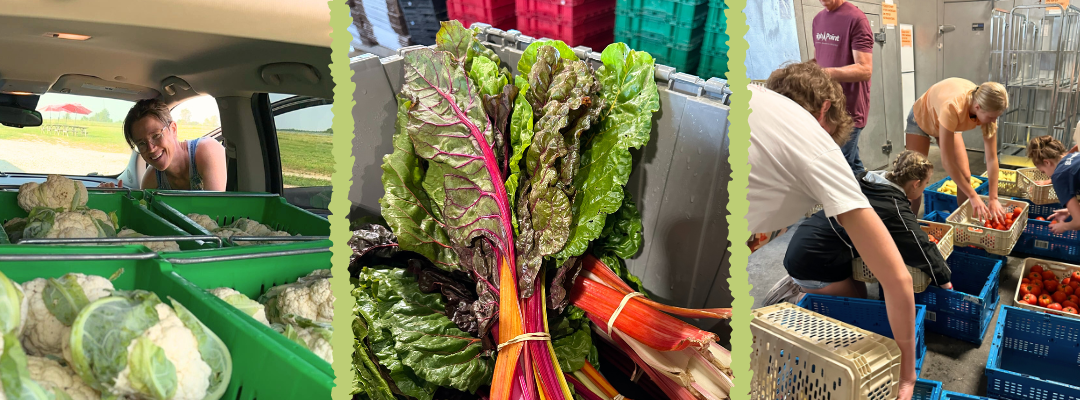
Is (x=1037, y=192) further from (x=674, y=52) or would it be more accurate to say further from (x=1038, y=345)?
(x=674, y=52)

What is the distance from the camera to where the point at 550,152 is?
1.14 m

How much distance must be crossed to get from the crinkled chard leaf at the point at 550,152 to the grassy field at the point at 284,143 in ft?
1.40

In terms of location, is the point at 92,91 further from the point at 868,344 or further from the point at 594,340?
the point at 868,344

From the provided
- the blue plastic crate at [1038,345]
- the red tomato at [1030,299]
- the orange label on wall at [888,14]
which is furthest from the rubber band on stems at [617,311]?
the orange label on wall at [888,14]

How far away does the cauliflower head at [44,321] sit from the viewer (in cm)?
62

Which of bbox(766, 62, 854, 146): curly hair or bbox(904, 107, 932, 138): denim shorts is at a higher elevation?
bbox(766, 62, 854, 146): curly hair

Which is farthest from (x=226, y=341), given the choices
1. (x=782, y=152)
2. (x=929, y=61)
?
(x=929, y=61)

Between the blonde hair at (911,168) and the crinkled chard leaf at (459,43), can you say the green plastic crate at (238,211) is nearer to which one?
the crinkled chard leaf at (459,43)

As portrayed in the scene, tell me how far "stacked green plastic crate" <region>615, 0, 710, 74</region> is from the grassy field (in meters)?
0.72

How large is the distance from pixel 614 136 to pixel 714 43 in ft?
0.88

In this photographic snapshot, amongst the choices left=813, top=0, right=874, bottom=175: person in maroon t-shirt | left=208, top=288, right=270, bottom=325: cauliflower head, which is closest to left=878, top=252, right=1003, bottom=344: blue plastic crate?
left=813, top=0, right=874, bottom=175: person in maroon t-shirt

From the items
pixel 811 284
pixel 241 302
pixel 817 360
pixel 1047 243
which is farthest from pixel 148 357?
pixel 1047 243

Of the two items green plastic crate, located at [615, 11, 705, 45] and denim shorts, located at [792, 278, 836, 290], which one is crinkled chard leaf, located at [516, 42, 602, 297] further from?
denim shorts, located at [792, 278, 836, 290]

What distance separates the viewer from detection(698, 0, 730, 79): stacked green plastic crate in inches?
45.4
